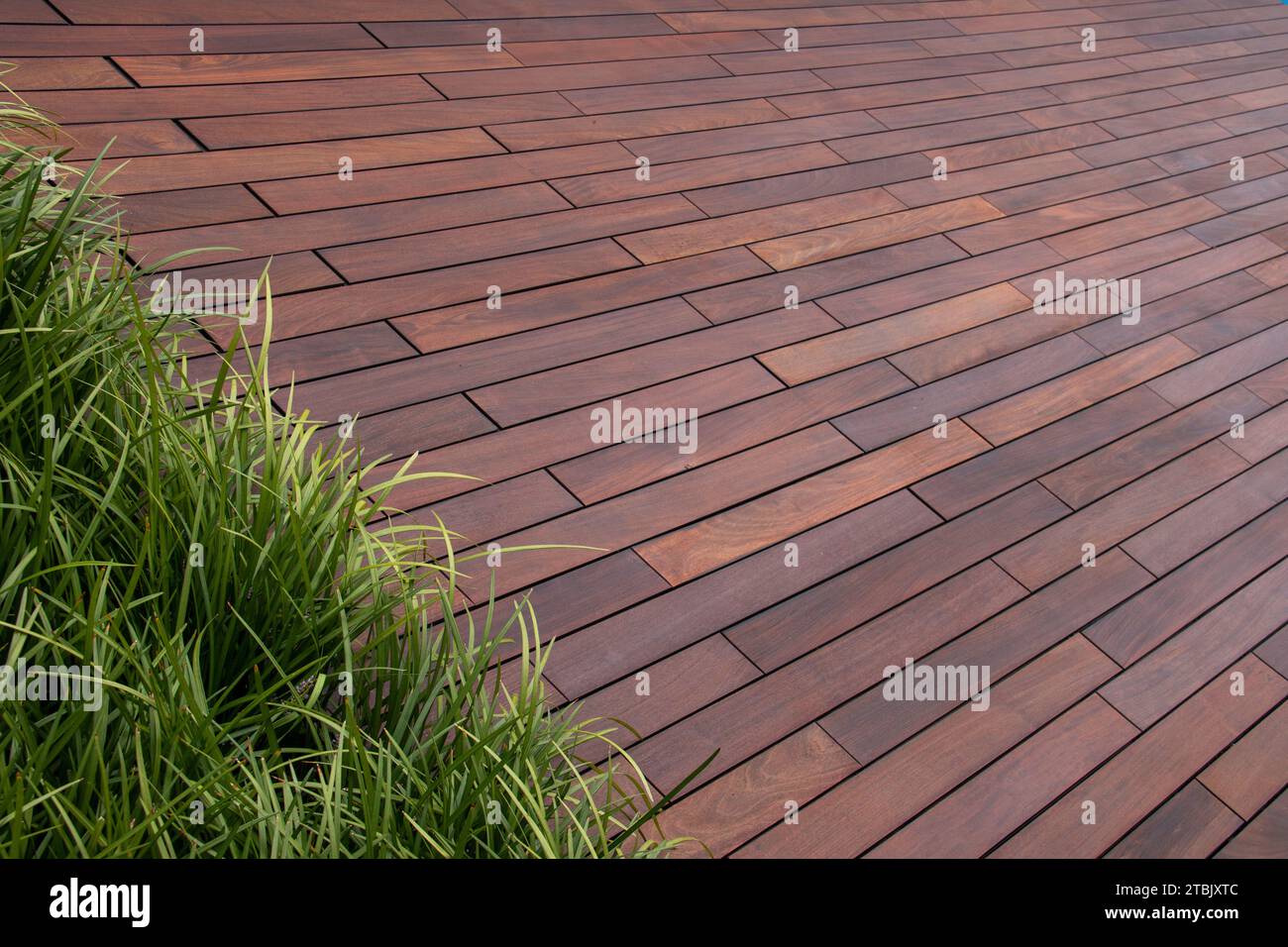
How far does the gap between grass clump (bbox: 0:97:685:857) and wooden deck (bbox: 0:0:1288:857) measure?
0.36 m

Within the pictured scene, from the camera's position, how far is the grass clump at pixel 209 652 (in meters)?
1.32

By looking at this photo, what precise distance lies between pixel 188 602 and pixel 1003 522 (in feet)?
5.35

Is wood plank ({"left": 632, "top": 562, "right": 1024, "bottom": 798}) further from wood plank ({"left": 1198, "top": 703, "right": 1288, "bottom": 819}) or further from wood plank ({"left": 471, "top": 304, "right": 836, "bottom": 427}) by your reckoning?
wood plank ({"left": 471, "top": 304, "right": 836, "bottom": 427})

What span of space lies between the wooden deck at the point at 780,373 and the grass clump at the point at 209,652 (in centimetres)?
36

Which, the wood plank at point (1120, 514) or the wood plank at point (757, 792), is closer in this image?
the wood plank at point (757, 792)

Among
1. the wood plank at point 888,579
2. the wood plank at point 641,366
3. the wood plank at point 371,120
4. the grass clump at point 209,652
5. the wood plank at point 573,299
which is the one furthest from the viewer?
the wood plank at point 371,120

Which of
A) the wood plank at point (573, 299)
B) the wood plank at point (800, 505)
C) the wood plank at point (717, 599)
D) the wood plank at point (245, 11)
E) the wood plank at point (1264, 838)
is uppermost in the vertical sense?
the wood plank at point (245, 11)

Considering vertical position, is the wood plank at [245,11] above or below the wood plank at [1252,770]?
above

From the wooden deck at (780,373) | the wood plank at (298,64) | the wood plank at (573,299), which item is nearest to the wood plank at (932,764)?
the wooden deck at (780,373)

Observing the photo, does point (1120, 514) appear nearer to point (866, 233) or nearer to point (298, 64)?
point (866, 233)

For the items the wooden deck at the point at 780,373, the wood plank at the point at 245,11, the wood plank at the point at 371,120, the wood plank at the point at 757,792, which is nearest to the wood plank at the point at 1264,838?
the wooden deck at the point at 780,373

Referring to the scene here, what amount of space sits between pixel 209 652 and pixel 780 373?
59.6 inches

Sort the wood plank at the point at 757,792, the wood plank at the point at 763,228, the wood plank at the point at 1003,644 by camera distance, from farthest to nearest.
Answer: the wood plank at the point at 763,228 → the wood plank at the point at 1003,644 → the wood plank at the point at 757,792

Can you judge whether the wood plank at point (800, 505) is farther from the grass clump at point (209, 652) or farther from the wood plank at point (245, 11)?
the wood plank at point (245, 11)
